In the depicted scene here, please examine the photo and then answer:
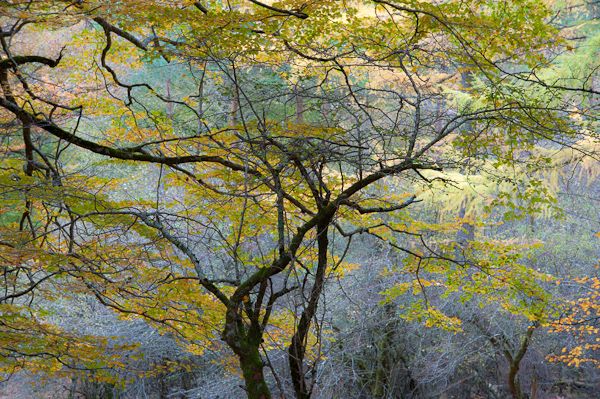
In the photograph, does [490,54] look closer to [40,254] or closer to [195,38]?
[195,38]

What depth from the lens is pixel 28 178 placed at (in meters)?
4.52

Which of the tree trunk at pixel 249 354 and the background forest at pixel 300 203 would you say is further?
the tree trunk at pixel 249 354

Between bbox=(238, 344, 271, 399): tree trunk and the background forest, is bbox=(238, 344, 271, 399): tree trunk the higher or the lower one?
the lower one

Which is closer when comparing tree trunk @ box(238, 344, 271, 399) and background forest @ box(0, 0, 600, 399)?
background forest @ box(0, 0, 600, 399)

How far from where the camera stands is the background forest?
3852 mm

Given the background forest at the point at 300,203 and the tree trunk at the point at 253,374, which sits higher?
the background forest at the point at 300,203

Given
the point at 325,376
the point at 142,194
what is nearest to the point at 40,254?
the point at 325,376

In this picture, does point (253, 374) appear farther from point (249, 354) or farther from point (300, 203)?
point (300, 203)

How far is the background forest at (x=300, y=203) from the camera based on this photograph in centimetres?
385

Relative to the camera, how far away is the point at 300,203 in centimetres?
438

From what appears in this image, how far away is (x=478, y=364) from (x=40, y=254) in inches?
312

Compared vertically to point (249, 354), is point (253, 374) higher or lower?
lower

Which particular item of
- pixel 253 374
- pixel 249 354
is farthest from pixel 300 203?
pixel 253 374

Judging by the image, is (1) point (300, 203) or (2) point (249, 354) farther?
(1) point (300, 203)
